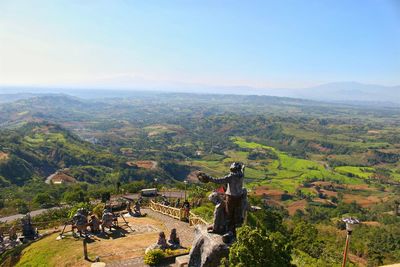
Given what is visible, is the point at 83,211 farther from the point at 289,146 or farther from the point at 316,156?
the point at 289,146

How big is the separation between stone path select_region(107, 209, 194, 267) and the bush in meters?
0.35

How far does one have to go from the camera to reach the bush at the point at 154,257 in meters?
17.1

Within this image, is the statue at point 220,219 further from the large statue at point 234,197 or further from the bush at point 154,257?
the bush at point 154,257

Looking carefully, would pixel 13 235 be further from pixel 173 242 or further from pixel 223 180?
pixel 223 180

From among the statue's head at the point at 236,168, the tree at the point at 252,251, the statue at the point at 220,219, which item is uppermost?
the statue's head at the point at 236,168

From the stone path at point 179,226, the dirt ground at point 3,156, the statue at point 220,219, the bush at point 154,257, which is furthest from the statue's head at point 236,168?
the dirt ground at point 3,156

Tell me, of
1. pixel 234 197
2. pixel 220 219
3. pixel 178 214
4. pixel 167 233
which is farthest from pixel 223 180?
A: pixel 178 214

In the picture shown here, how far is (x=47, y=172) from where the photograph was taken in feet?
359

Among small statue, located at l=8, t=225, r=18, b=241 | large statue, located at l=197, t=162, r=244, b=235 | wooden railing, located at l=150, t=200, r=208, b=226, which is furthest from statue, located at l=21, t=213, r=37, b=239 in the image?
large statue, located at l=197, t=162, r=244, b=235

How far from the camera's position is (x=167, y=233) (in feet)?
73.0

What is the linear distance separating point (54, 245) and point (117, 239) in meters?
3.60

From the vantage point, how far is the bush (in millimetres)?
17125

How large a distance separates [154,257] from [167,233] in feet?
16.7

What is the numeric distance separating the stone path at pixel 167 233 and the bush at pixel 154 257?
35 centimetres
